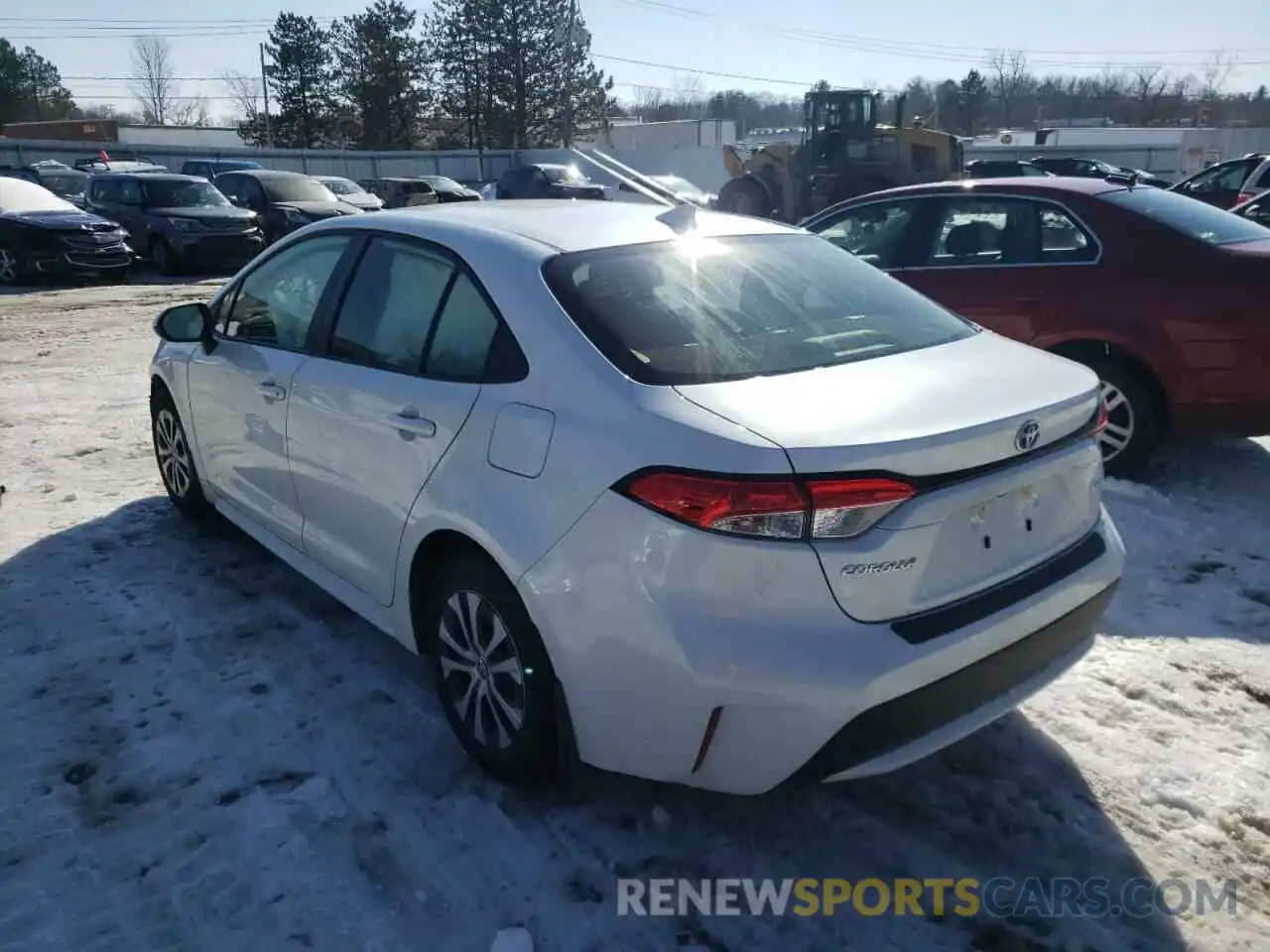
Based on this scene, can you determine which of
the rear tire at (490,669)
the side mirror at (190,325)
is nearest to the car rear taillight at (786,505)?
the rear tire at (490,669)

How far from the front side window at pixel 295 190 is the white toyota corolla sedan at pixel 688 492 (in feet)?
55.9

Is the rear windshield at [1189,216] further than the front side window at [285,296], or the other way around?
the rear windshield at [1189,216]

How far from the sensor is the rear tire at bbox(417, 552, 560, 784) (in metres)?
2.72

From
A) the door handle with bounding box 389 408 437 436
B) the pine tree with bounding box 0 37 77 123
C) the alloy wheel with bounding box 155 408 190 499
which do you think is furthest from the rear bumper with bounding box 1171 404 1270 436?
the pine tree with bounding box 0 37 77 123

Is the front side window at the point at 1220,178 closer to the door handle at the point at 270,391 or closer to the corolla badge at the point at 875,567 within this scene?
the door handle at the point at 270,391

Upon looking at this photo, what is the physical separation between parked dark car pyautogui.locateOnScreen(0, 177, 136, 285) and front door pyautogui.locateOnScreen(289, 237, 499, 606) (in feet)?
45.9

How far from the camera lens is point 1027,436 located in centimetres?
254

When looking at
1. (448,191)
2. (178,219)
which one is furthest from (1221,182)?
(448,191)

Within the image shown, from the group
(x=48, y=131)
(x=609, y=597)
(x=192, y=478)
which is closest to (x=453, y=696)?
(x=609, y=597)

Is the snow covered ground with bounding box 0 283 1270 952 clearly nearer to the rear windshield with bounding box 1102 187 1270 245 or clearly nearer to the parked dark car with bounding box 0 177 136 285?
the rear windshield with bounding box 1102 187 1270 245

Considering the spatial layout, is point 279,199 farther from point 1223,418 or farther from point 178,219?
point 1223,418

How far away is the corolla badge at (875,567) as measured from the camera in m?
2.26

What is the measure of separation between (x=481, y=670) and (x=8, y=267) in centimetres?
1577

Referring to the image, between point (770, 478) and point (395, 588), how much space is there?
153 centimetres
